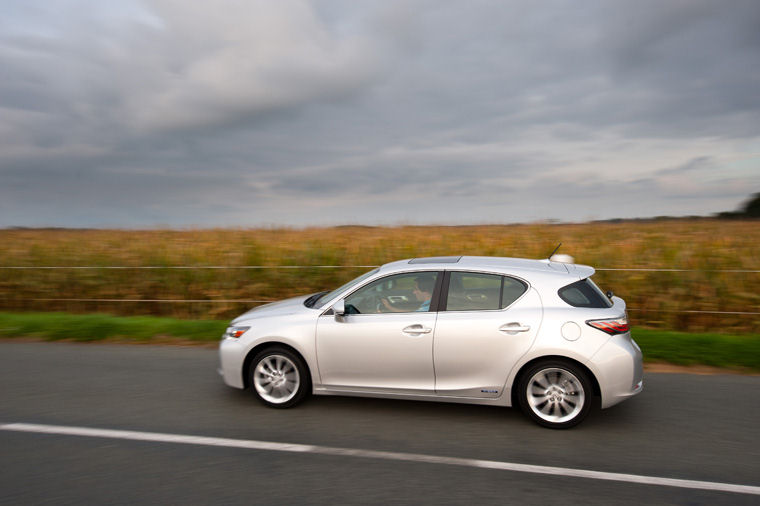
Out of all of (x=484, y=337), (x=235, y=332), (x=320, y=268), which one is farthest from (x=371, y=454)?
(x=320, y=268)

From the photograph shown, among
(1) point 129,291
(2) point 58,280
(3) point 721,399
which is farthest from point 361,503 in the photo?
(2) point 58,280

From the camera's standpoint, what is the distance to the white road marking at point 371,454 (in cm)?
406

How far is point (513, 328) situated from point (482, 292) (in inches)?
18.7

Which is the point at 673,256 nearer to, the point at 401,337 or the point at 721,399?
the point at 721,399

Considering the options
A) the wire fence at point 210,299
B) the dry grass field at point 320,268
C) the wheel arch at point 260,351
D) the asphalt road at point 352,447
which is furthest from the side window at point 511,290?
the dry grass field at point 320,268

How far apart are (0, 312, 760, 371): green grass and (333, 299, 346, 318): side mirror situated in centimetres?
476

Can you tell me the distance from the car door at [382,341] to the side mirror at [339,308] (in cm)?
6

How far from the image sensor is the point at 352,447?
474cm

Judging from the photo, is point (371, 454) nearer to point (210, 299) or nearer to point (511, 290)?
point (511, 290)

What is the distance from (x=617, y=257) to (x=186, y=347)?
9.08 metres

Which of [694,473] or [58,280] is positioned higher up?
[58,280]

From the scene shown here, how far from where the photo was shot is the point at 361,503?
12.3 ft

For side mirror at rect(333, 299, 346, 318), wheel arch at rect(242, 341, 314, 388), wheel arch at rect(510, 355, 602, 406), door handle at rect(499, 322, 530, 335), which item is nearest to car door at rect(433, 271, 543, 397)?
door handle at rect(499, 322, 530, 335)

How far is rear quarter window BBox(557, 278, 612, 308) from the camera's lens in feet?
17.7
